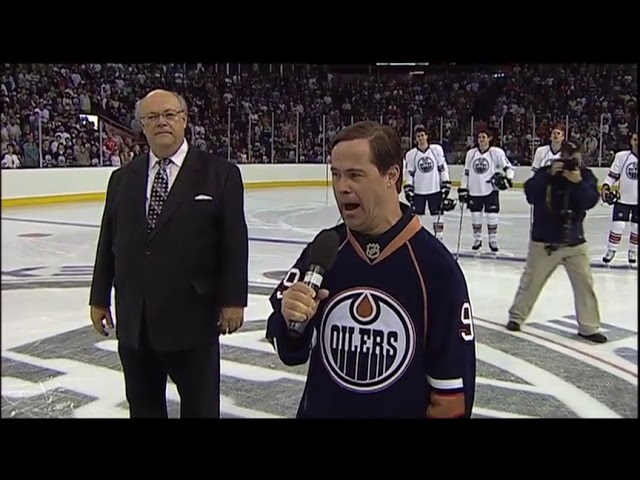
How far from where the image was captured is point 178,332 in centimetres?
206

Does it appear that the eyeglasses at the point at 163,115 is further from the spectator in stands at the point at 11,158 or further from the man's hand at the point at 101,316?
the spectator in stands at the point at 11,158

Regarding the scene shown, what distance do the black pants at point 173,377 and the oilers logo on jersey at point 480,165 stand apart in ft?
17.4

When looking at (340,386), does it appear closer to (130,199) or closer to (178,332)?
(178,332)

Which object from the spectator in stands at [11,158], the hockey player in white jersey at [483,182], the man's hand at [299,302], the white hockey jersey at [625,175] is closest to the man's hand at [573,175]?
the white hockey jersey at [625,175]

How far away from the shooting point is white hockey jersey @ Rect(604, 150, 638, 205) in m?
6.00

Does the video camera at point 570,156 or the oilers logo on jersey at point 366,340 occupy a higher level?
the video camera at point 570,156

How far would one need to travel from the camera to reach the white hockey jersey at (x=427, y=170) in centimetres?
725

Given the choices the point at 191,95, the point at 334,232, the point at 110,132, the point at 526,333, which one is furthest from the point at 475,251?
the point at 334,232

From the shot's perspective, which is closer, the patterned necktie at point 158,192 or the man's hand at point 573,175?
the patterned necktie at point 158,192

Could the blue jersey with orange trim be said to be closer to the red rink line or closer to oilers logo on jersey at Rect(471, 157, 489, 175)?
the red rink line

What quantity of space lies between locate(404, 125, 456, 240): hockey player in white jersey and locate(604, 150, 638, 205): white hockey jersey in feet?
5.29

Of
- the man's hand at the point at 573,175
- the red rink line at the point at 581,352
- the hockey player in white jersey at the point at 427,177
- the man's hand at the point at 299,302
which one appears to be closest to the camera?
the man's hand at the point at 299,302

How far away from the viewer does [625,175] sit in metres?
6.08

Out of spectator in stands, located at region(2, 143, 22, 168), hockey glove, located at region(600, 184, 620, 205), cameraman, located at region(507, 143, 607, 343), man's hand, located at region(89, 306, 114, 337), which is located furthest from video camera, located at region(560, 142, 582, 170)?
spectator in stands, located at region(2, 143, 22, 168)
